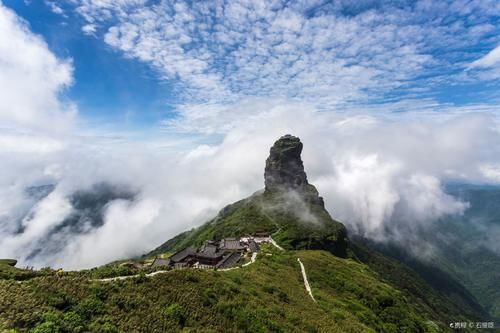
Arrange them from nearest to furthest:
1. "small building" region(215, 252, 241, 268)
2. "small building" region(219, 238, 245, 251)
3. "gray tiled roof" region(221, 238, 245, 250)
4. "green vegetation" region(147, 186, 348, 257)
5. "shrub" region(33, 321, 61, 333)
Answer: "shrub" region(33, 321, 61, 333) < "small building" region(215, 252, 241, 268) < "small building" region(219, 238, 245, 251) < "gray tiled roof" region(221, 238, 245, 250) < "green vegetation" region(147, 186, 348, 257)

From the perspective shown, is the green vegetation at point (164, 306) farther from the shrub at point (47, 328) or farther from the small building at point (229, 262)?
the small building at point (229, 262)

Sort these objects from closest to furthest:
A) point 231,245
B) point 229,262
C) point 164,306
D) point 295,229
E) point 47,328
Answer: point 47,328 → point 164,306 → point 229,262 → point 231,245 → point 295,229

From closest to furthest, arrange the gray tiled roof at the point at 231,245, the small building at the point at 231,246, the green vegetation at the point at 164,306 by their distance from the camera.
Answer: the green vegetation at the point at 164,306
the small building at the point at 231,246
the gray tiled roof at the point at 231,245

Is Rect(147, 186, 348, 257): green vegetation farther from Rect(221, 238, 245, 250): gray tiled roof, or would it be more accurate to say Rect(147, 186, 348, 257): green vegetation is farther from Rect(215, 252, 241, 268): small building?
Rect(215, 252, 241, 268): small building

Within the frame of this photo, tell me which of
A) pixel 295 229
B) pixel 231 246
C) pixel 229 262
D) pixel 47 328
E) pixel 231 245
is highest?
pixel 47 328

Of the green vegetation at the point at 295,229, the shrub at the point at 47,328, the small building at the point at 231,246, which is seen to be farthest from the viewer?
the green vegetation at the point at 295,229

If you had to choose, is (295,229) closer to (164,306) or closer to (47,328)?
(164,306)

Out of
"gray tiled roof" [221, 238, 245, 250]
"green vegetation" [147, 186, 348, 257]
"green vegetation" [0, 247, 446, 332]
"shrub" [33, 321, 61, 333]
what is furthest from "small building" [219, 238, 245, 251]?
"shrub" [33, 321, 61, 333]

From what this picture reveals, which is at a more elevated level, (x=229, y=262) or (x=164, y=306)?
(x=164, y=306)

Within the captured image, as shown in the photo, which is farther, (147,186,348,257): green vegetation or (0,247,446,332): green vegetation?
(147,186,348,257): green vegetation

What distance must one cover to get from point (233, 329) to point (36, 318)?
1739cm

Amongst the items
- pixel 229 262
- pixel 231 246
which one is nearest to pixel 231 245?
pixel 231 246

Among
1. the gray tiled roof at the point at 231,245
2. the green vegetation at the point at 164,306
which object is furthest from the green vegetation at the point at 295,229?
the green vegetation at the point at 164,306

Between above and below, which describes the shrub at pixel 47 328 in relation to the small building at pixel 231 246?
above
